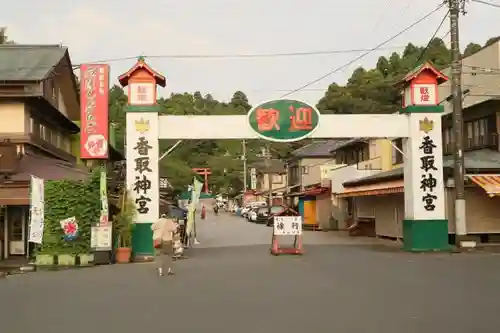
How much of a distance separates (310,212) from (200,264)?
96.7 feet

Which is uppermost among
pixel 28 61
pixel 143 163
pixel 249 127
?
pixel 28 61

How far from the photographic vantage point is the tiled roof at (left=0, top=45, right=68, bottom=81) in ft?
76.2

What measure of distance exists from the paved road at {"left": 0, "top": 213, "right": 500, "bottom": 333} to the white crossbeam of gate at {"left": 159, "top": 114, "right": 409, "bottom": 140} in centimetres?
520

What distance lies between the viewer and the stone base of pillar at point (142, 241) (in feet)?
68.6

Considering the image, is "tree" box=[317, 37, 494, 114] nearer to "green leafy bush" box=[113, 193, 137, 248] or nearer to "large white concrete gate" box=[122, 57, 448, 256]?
"large white concrete gate" box=[122, 57, 448, 256]

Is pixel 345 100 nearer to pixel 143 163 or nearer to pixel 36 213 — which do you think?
pixel 143 163

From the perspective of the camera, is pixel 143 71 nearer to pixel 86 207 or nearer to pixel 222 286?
pixel 86 207

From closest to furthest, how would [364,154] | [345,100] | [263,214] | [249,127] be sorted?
[249,127] → [364,154] → [263,214] → [345,100]

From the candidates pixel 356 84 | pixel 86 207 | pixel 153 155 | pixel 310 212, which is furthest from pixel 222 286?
pixel 356 84

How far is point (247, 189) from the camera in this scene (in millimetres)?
94375

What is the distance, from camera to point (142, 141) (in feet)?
70.2

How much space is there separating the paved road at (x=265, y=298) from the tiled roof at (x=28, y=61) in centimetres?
908

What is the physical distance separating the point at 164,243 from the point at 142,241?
15.7 feet

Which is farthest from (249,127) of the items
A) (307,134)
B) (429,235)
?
(429,235)
